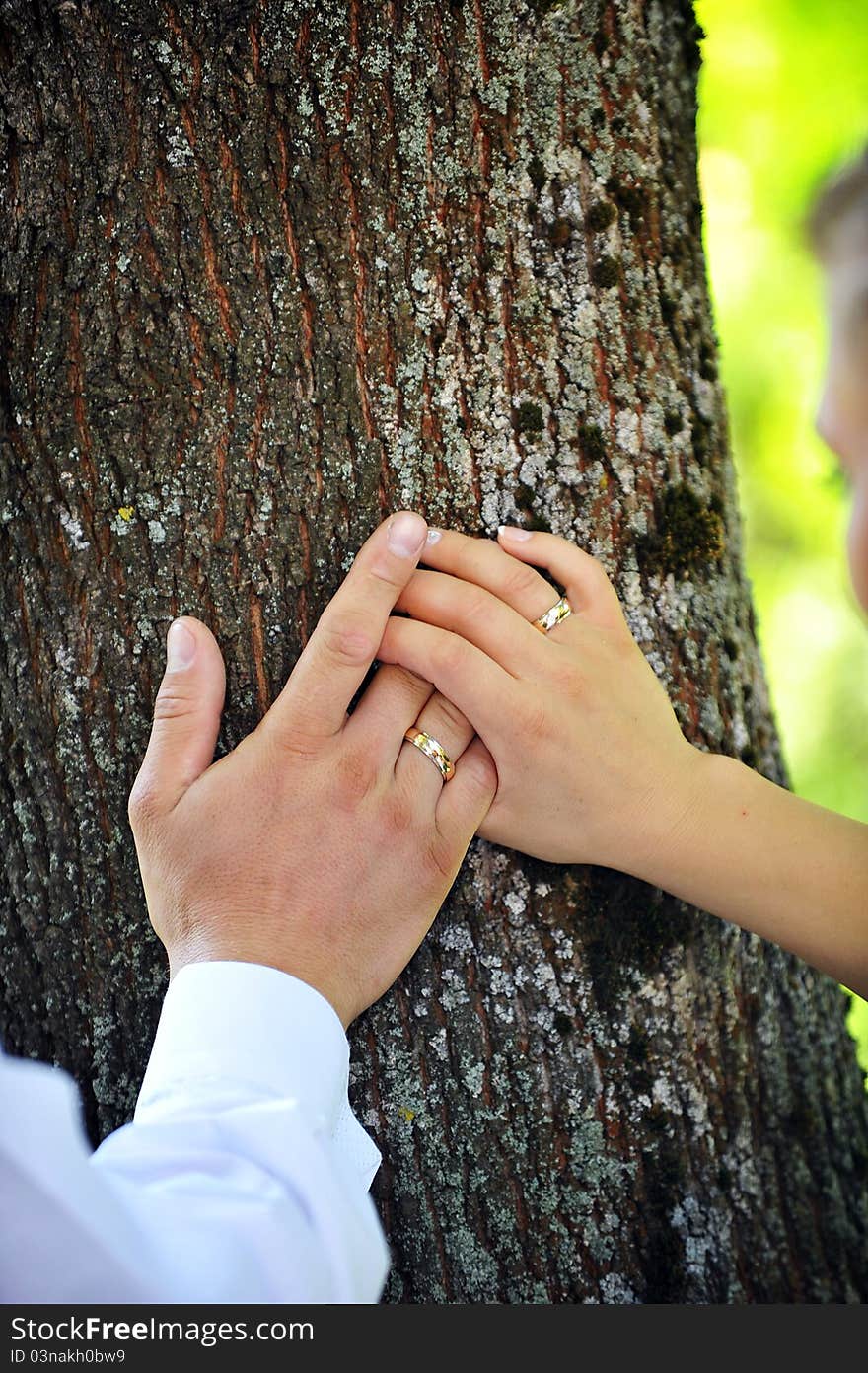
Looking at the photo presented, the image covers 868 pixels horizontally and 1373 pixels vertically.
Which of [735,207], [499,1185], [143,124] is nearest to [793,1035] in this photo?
[499,1185]

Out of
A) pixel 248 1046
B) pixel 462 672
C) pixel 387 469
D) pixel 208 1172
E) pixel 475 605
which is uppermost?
pixel 387 469

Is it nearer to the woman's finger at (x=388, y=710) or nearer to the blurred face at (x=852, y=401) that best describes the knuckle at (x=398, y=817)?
the woman's finger at (x=388, y=710)

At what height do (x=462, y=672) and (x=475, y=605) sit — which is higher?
(x=475, y=605)

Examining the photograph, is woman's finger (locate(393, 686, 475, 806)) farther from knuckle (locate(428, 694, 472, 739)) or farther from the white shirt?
the white shirt

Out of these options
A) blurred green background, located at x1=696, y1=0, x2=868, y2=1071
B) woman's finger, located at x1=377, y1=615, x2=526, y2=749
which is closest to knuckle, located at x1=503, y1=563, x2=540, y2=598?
woman's finger, located at x1=377, y1=615, x2=526, y2=749

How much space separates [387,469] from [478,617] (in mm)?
288

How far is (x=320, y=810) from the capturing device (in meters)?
1.31

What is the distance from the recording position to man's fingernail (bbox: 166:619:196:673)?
1392mm

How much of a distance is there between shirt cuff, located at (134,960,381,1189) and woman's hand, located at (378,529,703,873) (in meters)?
0.42

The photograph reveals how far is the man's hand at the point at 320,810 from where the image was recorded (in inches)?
49.9

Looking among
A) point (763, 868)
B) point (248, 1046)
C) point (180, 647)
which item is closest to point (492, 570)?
point (180, 647)

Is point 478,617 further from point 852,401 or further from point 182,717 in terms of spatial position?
point 852,401

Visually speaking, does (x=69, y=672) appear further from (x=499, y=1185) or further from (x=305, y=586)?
(x=499, y=1185)

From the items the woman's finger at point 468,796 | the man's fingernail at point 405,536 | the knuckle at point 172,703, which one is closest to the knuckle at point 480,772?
the woman's finger at point 468,796
